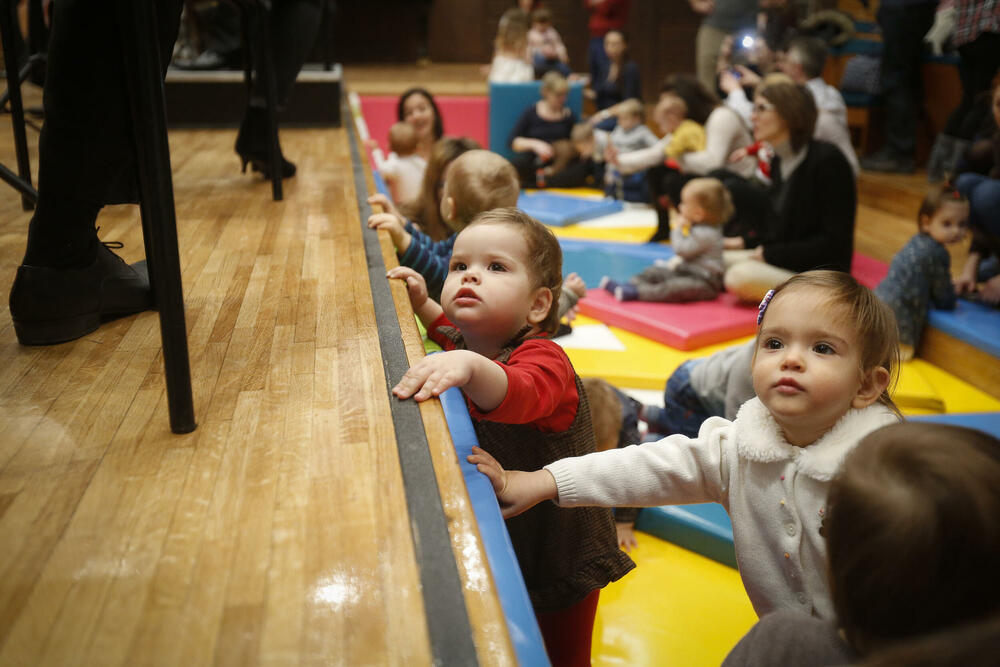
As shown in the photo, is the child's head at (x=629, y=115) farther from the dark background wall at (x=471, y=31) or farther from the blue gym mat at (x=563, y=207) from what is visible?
the dark background wall at (x=471, y=31)

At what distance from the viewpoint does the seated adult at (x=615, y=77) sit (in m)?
6.13

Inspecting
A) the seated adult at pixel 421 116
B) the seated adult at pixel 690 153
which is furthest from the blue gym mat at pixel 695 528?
the seated adult at pixel 690 153

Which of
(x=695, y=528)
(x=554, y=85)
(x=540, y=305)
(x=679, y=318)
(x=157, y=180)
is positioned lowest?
(x=679, y=318)

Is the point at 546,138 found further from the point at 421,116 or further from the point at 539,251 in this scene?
the point at 539,251

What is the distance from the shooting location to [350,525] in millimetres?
750

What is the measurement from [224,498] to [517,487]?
33 centimetres

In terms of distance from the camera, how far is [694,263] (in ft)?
10.1

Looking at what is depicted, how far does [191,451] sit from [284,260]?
0.73 m

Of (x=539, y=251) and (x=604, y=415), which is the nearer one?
(x=539, y=251)

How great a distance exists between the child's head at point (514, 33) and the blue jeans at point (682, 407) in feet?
13.7

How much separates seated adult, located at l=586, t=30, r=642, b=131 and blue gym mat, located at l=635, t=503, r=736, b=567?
16.5 ft

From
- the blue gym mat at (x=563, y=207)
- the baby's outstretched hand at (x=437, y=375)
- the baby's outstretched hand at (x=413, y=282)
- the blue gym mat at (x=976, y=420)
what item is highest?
the baby's outstretched hand at (x=437, y=375)

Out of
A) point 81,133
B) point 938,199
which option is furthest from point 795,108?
point 81,133

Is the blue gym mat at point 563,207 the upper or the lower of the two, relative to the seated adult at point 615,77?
lower
